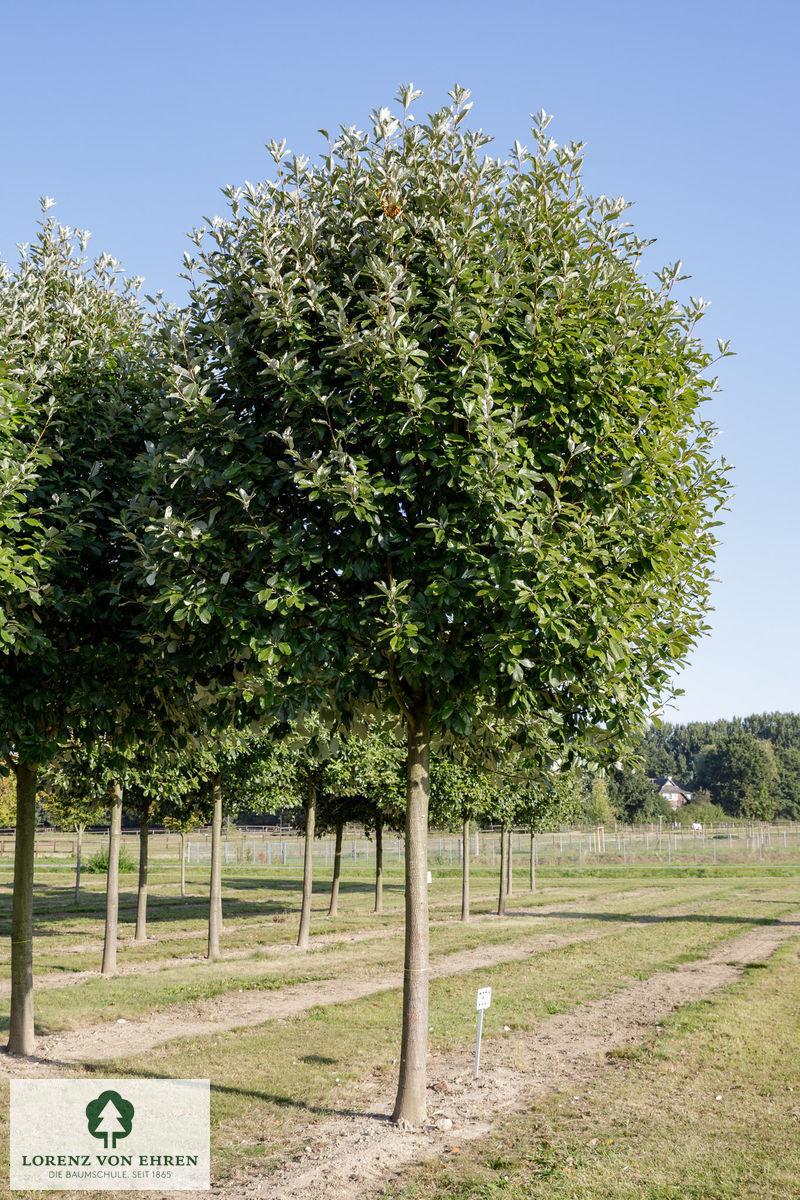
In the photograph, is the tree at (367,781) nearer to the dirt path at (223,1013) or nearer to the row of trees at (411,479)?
the dirt path at (223,1013)

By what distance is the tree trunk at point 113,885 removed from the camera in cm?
1608

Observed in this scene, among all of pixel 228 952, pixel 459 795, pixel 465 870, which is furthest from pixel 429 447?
pixel 465 870

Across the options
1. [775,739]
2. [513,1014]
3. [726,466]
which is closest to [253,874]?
[513,1014]

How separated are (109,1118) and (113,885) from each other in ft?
30.3

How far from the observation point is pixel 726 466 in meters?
8.47

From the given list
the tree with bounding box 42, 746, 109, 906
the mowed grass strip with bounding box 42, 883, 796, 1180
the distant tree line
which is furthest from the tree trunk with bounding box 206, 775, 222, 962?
the distant tree line

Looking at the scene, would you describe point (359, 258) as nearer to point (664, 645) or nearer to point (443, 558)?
point (443, 558)

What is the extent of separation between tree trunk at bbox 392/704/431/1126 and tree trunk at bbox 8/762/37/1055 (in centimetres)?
471

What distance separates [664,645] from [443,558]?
2510 mm

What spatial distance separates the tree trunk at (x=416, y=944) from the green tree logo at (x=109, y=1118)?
7.75ft

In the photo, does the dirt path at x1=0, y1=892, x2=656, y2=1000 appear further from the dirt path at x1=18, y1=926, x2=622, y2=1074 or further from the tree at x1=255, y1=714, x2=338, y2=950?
the dirt path at x1=18, y1=926, x2=622, y2=1074

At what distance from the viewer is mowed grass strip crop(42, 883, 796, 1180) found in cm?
842

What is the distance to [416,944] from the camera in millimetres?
8500

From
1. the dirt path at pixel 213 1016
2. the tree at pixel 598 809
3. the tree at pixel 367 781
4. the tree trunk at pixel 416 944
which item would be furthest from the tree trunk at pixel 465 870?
the tree at pixel 598 809
